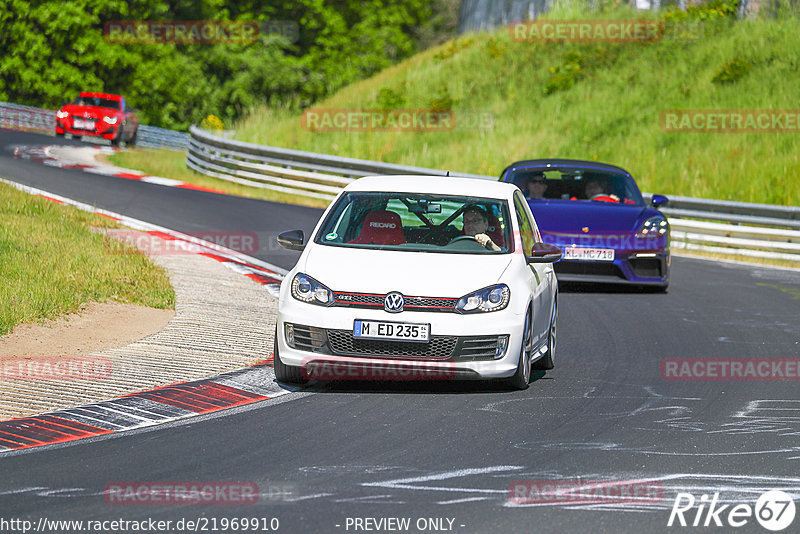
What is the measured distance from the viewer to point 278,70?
5719cm

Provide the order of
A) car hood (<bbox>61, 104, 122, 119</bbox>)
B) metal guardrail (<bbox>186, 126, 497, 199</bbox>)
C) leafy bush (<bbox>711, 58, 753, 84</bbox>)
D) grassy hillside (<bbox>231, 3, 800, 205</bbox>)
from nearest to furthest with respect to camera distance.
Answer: metal guardrail (<bbox>186, 126, 497, 199</bbox>), grassy hillside (<bbox>231, 3, 800, 205</bbox>), leafy bush (<bbox>711, 58, 753, 84</bbox>), car hood (<bbox>61, 104, 122, 119</bbox>)

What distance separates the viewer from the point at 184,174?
30.2 meters

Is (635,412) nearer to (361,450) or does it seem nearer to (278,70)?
(361,450)

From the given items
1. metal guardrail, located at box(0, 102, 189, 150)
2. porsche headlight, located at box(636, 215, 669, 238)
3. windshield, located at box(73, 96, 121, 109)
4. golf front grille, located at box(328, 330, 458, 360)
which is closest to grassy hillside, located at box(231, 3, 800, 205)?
windshield, located at box(73, 96, 121, 109)

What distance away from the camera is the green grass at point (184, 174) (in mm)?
26406

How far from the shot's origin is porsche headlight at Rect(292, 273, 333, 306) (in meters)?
8.48

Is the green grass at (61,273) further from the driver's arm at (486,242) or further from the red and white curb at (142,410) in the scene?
the driver's arm at (486,242)

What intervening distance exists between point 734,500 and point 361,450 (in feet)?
6.71

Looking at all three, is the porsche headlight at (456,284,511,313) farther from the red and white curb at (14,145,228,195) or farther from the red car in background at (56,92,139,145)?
the red car in background at (56,92,139,145)

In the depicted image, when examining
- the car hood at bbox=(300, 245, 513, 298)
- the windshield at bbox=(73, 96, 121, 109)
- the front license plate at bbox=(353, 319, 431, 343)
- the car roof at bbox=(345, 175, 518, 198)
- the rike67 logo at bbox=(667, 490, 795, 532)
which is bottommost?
the windshield at bbox=(73, 96, 121, 109)

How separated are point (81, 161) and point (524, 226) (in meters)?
22.6

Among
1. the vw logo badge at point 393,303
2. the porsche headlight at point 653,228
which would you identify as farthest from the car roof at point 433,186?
the porsche headlight at point 653,228

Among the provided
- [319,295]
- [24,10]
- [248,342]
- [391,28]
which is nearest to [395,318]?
[319,295]

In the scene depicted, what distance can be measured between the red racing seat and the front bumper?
1045mm
